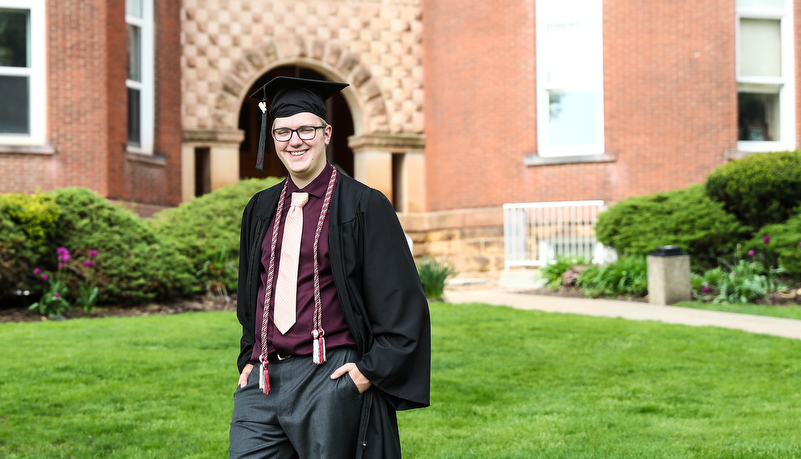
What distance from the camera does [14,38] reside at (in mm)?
13344

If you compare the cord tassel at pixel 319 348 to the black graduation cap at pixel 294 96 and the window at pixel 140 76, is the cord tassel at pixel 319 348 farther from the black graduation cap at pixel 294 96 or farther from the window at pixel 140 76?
the window at pixel 140 76

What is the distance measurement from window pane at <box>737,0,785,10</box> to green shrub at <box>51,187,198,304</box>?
10.0m

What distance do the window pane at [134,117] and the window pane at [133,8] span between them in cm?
114

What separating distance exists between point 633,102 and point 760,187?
3441 mm

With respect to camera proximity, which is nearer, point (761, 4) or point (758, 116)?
point (761, 4)

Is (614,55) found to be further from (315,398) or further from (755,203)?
(315,398)

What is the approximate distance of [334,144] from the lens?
845 inches

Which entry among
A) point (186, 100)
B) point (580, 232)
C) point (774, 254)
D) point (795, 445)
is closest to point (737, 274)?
point (774, 254)

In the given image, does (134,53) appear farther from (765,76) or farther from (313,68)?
(765,76)

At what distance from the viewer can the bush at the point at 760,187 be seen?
Result: 497 inches

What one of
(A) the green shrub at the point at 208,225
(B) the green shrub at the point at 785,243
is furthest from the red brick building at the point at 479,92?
(B) the green shrub at the point at 785,243

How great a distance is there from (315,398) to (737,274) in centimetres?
1058

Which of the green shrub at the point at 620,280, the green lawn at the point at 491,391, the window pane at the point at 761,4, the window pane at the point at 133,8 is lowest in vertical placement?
the green lawn at the point at 491,391

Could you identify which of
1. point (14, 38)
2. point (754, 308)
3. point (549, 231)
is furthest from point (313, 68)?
point (754, 308)
